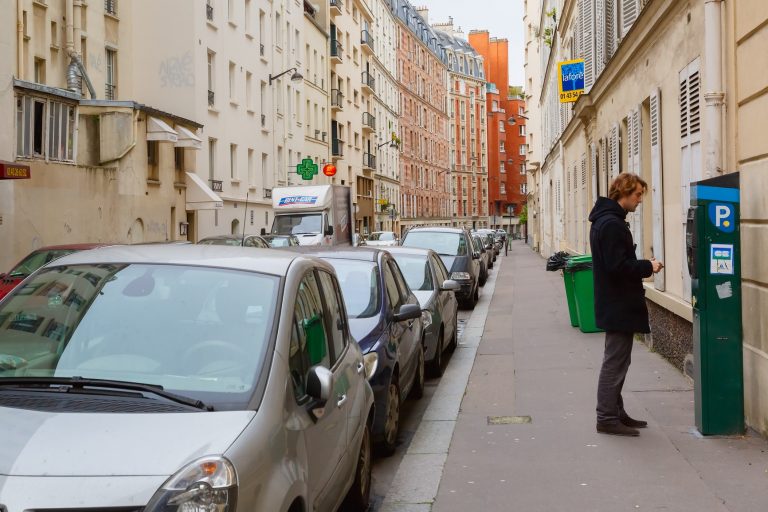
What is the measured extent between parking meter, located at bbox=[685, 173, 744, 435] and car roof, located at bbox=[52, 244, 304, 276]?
331 centimetres

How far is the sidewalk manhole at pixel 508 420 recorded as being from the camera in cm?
767

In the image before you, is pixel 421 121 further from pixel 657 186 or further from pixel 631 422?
pixel 631 422

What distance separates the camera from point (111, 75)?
3191 cm

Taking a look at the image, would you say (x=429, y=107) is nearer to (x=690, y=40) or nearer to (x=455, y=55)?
(x=455, y=55)

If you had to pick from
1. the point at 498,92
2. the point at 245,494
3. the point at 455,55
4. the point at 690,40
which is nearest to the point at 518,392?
the point at 690,40

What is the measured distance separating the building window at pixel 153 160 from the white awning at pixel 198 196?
268 cm

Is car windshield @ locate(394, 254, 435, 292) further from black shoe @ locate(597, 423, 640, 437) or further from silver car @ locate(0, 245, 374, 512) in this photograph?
silver car @ locate(0, 245, 374, 512)

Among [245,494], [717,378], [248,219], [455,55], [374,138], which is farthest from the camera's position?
[455,55]

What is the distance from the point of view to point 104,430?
330cm

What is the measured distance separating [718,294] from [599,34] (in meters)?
11.7

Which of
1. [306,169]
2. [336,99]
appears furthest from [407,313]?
[336,99]

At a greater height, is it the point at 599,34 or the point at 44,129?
the point at 599,34

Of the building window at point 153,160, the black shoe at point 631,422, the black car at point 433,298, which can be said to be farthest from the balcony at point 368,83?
the black shoe at point 631,422

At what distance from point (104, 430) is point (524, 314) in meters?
14.5
